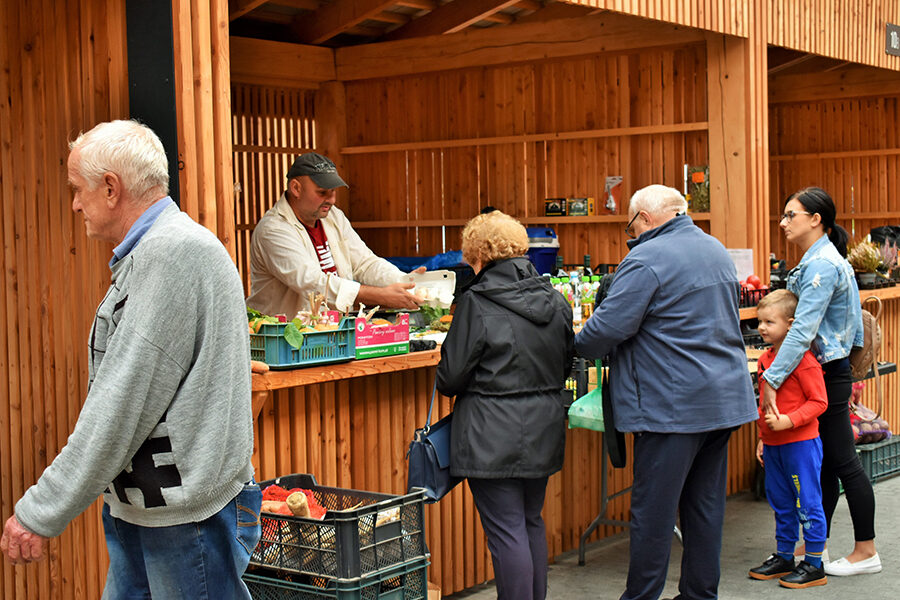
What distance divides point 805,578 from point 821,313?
137cm

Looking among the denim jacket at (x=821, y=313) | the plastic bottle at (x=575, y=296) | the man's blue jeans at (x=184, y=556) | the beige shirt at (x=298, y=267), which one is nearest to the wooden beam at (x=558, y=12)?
the plastic bottle at (x=575, y=296)

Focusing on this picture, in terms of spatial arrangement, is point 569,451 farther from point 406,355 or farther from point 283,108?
point 283,108

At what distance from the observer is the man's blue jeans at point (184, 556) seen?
2.68 metres

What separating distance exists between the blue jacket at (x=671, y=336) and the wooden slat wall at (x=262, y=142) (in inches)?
219

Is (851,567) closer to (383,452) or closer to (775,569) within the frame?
(775,569)

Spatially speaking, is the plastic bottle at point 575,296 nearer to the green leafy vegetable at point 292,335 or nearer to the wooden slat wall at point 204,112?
the green leafy vegetable at point 292,335

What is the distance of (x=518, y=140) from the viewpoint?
29.8 feet

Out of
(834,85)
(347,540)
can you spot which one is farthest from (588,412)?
(834,85)

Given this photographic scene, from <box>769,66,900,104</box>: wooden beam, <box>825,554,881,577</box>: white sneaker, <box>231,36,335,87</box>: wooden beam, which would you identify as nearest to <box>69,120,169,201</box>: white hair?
<box>825,554,881,577</box>: white sneaker

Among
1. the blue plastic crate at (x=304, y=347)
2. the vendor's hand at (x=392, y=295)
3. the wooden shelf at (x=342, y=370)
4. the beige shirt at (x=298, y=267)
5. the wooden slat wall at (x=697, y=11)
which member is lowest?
the wooden shelf at (x=342, y=370)

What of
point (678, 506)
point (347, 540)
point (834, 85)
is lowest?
point (678, 506)

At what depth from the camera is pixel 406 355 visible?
4824 mm

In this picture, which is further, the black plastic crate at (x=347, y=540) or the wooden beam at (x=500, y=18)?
the wooden beam at (x=500, y=18)

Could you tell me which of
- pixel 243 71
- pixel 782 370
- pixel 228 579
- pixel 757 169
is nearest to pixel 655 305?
pixel 782 370
